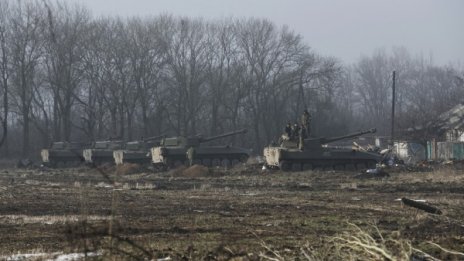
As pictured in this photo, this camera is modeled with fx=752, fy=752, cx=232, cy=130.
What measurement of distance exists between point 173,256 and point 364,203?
1108cm

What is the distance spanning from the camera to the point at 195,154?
4653 cm

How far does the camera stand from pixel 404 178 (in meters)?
32.2

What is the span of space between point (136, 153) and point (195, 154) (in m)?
6.10

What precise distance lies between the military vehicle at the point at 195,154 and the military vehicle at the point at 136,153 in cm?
270

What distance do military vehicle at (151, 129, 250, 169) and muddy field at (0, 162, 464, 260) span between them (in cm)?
1901

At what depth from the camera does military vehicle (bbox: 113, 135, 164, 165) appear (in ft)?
166

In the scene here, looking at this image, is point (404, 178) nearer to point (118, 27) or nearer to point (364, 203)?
point (364, 203)

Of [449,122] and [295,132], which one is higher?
[449,122]

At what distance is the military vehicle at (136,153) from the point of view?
50562 mm

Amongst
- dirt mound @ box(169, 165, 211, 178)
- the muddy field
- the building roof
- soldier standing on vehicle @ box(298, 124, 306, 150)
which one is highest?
the building roof

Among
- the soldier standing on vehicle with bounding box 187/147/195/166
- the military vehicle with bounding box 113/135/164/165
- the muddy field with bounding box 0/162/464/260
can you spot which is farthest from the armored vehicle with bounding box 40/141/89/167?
the muddy field with bounding box 0/162/464/260

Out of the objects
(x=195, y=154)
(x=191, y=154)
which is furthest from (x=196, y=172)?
(x=195, y=154)

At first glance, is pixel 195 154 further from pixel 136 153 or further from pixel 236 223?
pixel 236 223

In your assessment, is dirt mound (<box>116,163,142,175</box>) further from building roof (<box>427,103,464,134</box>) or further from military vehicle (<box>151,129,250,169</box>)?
building roof (<box>427,103,464,134</box>)
